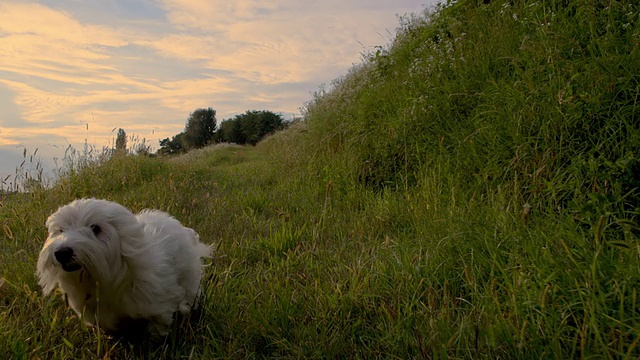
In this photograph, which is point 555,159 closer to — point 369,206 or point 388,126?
point 369,206

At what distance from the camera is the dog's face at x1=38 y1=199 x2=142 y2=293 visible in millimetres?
2301

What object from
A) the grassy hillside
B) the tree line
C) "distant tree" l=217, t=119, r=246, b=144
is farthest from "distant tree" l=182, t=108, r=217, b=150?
the grassy hillside

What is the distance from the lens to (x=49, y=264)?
91.6 inches

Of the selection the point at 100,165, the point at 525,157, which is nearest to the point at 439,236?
the point at 525,157

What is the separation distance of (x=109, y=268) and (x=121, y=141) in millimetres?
7379

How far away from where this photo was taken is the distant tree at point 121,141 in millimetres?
8797

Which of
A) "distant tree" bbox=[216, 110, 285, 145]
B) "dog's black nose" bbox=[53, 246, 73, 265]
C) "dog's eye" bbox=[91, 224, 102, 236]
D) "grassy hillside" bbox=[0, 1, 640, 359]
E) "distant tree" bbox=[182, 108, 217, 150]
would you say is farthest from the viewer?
"distant tree" bbox=[182, 108, 217, 150]

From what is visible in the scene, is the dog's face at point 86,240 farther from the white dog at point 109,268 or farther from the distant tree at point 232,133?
the distant tree at point 232,133

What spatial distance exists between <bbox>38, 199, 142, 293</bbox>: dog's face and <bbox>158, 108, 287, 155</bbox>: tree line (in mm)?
31610

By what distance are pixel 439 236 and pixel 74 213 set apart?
2.42 meters

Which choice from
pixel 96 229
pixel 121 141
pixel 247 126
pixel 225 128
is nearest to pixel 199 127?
pixel 225 128

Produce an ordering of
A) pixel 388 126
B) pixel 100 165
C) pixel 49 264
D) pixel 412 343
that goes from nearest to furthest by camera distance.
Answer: pixel 412 343 < pixel 49 264 < pixel 388 126 < pixel 100 165

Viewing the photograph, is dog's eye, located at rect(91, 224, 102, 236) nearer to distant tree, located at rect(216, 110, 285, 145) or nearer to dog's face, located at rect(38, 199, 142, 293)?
dog's face, located at rect(38, 199, 142, 293)

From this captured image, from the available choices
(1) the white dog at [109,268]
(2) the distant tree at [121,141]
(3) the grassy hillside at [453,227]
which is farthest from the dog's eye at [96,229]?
(2) the distant tree at [121,141]
